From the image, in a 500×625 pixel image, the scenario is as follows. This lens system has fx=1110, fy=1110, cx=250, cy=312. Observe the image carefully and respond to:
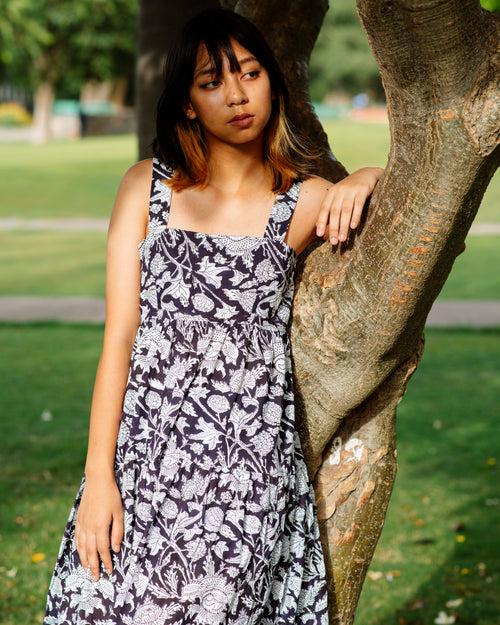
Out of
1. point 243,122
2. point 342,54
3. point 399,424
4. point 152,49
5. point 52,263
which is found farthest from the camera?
point 342,54

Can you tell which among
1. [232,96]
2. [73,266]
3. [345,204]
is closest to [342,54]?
[73,266]

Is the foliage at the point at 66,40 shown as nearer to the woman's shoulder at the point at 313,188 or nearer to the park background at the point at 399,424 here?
the park background at the point at 399,424

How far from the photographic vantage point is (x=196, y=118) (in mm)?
2547

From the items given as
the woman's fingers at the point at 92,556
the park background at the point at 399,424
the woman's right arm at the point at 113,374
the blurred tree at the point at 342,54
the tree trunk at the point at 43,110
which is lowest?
the tree trunk at the point at 43,110

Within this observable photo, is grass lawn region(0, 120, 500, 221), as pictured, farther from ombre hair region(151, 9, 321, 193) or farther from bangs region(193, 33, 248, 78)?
bangs region(193, 33, 248, 78)

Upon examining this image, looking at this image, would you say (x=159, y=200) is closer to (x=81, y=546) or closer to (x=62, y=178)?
(x=81, y=546)

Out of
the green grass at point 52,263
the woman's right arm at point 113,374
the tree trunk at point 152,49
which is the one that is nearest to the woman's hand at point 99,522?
the woman's right arm at point 113,374

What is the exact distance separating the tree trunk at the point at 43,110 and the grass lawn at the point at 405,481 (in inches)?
1607

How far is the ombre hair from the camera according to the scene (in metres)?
2.43

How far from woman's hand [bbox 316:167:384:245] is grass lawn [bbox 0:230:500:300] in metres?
10.1

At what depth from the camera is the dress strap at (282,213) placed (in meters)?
2.44

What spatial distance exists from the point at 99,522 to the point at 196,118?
0.94 m

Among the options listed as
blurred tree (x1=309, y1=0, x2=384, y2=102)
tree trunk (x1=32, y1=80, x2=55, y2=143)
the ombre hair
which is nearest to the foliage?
tree trunk (x1=32, y1=80, x2=55, y2=143)

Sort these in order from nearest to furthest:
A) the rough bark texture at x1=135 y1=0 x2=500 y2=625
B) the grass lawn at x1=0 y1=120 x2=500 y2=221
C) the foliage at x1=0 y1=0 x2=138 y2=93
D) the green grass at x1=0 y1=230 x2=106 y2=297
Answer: the rough bark texture at x1=135 y1=0 x2=500 y2=625 → the green grass at x1=0 y1=230 x2=106 y2=297 → the grass lawn at x1=0 y1=120 x2=500 y2=221 → the foliage at x1=0 y1=0 x2=138 y2=93
